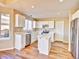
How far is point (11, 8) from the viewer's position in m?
5.88

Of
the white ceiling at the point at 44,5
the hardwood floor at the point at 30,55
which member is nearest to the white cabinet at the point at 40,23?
the white ceiling at the point at 44,5

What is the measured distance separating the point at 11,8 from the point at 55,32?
538 cm

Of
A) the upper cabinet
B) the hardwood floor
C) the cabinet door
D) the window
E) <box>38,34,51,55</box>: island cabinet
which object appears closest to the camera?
the hardwood floor

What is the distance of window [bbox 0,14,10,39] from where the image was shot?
569cm

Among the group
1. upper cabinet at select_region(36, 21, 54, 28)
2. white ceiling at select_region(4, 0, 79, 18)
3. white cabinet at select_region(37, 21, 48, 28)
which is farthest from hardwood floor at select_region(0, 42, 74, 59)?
white cabinet at select_region(37, 21, 48, 28)

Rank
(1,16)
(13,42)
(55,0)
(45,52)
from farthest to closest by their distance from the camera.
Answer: (13,42), (1,16), (45,52), (55,0)

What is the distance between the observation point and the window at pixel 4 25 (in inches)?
224

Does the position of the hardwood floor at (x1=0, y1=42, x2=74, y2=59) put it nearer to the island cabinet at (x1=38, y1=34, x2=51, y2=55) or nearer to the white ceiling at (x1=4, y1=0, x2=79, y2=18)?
the island cabinet at (x1=38, y1=34, x2=51, y2=55)

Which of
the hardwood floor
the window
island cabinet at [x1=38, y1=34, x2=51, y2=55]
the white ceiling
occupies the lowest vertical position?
the hardwood floor

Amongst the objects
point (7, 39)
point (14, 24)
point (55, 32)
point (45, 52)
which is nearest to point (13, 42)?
point (7, 39)

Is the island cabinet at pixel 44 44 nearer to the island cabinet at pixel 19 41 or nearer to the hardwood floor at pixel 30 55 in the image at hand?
the hardwood floor at pixel 30 55

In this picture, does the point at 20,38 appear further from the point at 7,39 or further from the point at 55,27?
the point at 55,27

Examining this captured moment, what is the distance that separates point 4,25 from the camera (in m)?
5.80

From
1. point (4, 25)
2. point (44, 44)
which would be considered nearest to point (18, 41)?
point (4, 25)
